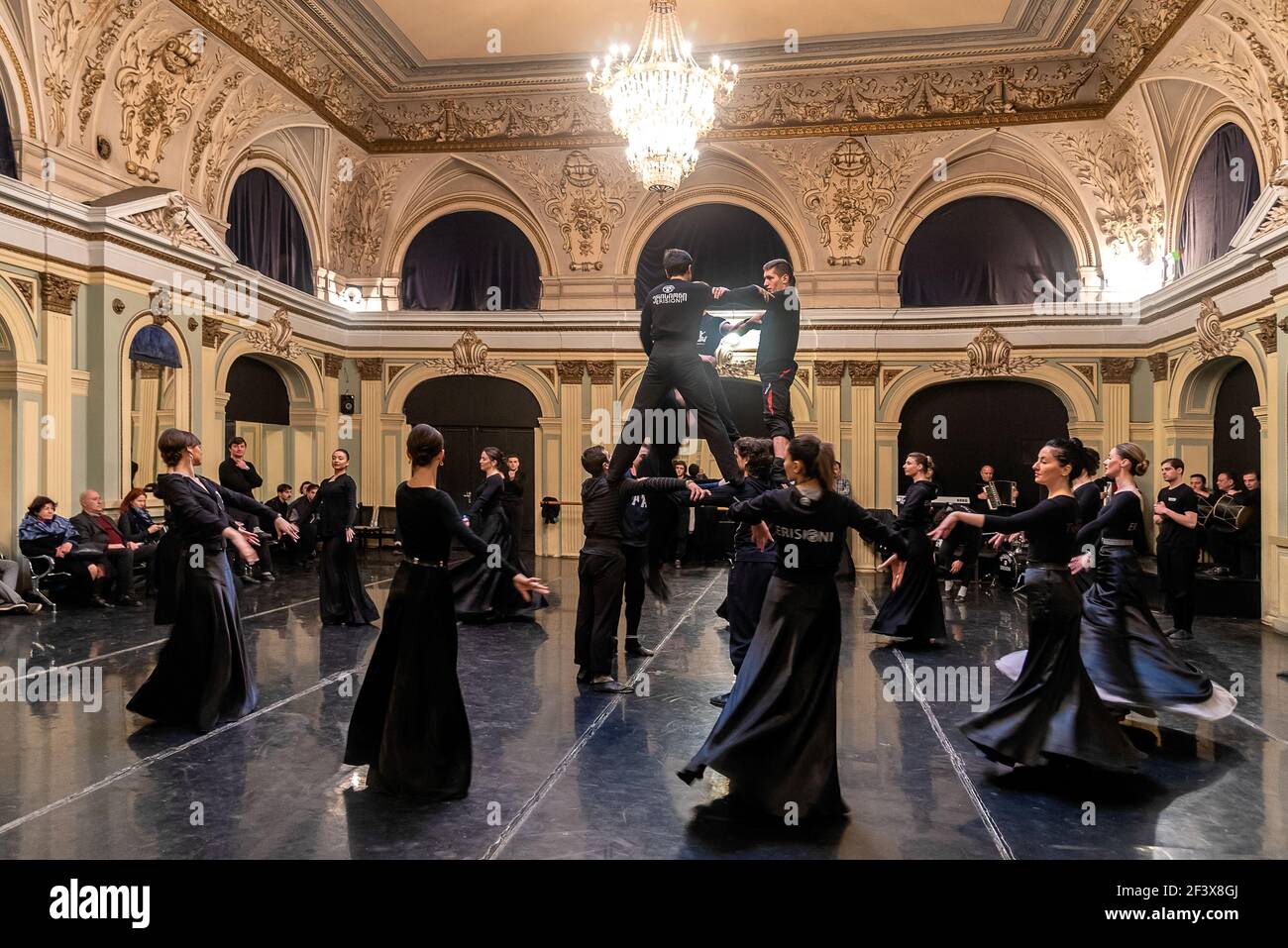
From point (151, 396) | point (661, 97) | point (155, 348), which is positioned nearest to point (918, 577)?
point (661, 97)

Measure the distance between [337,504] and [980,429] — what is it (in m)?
9.99

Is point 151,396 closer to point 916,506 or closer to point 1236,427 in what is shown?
point 916,506

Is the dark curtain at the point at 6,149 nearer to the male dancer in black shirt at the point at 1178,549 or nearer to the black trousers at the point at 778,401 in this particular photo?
the black trousers at the point at 778,401

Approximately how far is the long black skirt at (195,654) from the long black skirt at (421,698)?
4.70 ft

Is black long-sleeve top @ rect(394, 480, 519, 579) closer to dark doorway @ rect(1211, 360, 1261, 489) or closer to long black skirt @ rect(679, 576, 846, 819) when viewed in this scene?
long black skirt @ rect(679, 576, 846, 819)

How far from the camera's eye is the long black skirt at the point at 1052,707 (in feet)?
12.8

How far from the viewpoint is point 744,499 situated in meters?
4.13

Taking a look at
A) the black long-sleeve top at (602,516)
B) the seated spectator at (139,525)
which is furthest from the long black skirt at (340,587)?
the black long-sleeve top at (602,516)

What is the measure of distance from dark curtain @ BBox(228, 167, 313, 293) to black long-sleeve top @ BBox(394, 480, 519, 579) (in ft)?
30.8
